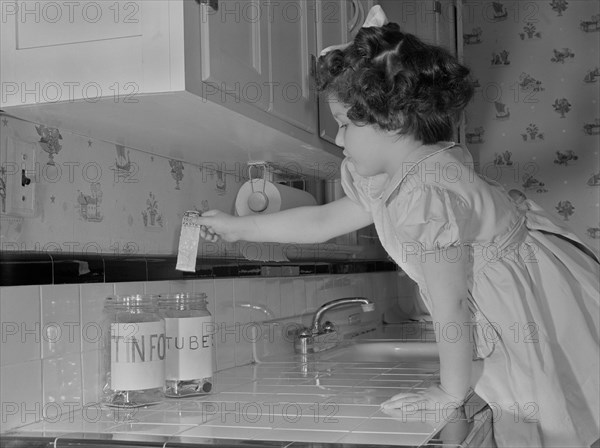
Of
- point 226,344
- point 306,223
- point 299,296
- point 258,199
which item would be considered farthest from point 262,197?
point 299,296

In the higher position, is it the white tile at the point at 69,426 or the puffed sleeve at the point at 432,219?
the puffed sleeve at the point at 432,219

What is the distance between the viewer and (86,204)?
126cm

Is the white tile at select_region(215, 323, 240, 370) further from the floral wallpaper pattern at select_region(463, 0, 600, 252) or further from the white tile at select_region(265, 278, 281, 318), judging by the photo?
the floral wallpaper pattern at select_region(463, 0, 600, 252)

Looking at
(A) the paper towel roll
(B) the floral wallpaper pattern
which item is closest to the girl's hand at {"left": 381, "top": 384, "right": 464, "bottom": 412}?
(A) the paper towel roll

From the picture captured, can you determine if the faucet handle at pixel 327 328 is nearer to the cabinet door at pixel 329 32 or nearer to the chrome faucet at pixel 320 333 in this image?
the chrome faucet at pixel 320 333

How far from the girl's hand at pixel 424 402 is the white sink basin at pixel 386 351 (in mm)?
813

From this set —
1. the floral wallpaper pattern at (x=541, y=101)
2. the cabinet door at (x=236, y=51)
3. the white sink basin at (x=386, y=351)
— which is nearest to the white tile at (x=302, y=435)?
the cabinet door at (x=236, y=51)

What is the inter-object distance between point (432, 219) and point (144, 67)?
1.46 ft

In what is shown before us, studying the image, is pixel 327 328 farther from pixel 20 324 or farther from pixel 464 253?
pixel 20 324

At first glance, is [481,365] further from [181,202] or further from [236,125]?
[181,202]

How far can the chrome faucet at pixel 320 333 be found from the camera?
189cm

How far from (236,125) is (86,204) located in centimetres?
27

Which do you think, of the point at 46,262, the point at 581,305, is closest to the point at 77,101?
the point at 46,262

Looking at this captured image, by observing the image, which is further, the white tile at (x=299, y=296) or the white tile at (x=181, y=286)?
the white tile at (x=299, y=296)
